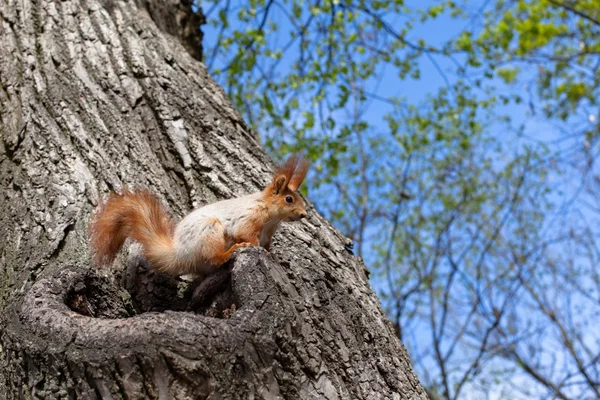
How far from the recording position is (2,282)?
228 cm

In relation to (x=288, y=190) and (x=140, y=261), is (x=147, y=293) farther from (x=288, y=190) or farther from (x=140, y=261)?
(x=288, y=190)

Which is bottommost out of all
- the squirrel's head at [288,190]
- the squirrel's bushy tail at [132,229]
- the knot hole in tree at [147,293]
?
the knot hole in tree at [147,293]

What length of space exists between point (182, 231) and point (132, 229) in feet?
0.59

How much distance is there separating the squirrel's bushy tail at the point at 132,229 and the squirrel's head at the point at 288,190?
0.42 meters

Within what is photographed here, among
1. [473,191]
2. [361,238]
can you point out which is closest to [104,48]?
[361,238]

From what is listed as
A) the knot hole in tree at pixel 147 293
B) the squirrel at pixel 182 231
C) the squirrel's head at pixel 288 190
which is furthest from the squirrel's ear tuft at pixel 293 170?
the knot hole in tree at pixel 147 293

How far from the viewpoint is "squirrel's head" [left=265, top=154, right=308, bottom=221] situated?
2.41 meters

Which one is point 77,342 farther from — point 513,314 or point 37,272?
point 513,314

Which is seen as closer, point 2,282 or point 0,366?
point 0,366

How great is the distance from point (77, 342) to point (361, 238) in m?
6.28

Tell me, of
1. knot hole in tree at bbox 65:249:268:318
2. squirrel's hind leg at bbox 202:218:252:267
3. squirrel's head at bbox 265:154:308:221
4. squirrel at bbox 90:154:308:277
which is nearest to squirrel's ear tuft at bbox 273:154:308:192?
squirrel's head at bbox 265:154:308:221

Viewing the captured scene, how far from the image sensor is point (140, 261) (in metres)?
2.22

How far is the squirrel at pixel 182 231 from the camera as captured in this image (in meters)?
2.09

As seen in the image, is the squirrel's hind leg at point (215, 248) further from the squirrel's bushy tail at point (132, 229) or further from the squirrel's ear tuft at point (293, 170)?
the squirrel's ear tuft at point (293, 170)
